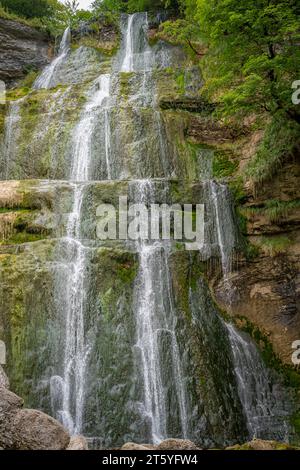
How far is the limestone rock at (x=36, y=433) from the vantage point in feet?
15.2

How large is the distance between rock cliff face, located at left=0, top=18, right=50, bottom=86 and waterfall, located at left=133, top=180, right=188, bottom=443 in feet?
55.5

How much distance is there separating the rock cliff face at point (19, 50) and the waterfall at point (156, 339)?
16.9 meters

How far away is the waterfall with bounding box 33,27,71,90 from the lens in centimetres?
2158

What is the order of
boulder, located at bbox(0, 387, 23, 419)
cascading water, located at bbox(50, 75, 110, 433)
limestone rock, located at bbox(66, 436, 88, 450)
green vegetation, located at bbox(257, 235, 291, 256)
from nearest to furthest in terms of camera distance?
limestone rock, located at bbox(66, 436, 88, 450)
boulder, located at bbox(0, 387, 23, 419)
cascading water, located at bbox(50, 75, 110, 433)
green vegetation, located at bbox(257, 235, 291, 256)

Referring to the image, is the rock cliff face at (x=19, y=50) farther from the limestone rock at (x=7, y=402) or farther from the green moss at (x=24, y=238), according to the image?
the limestone rock at (x=7, y=402)

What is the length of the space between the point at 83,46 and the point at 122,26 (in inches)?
98.7

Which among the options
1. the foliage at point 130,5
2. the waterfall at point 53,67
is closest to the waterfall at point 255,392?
the waterfall at point 53,67

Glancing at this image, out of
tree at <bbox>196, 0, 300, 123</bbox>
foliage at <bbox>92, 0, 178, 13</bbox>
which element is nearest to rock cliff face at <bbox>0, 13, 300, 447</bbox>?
tree at <bbox>196, 0, 300, 123</bbox>

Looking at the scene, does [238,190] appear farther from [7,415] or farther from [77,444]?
[7,415]

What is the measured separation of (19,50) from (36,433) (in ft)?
77.0

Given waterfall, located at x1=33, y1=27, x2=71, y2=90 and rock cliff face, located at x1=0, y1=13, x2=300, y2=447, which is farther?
waterfall, located at x1=33, y1=27, x2=71, y2=90

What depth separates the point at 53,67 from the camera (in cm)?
2277

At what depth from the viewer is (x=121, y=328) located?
9078 millimetres

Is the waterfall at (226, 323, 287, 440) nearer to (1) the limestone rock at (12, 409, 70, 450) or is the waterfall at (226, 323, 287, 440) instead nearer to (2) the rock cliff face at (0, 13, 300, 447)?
(2) the rock cliff face at (0, 13, 300, 447)
